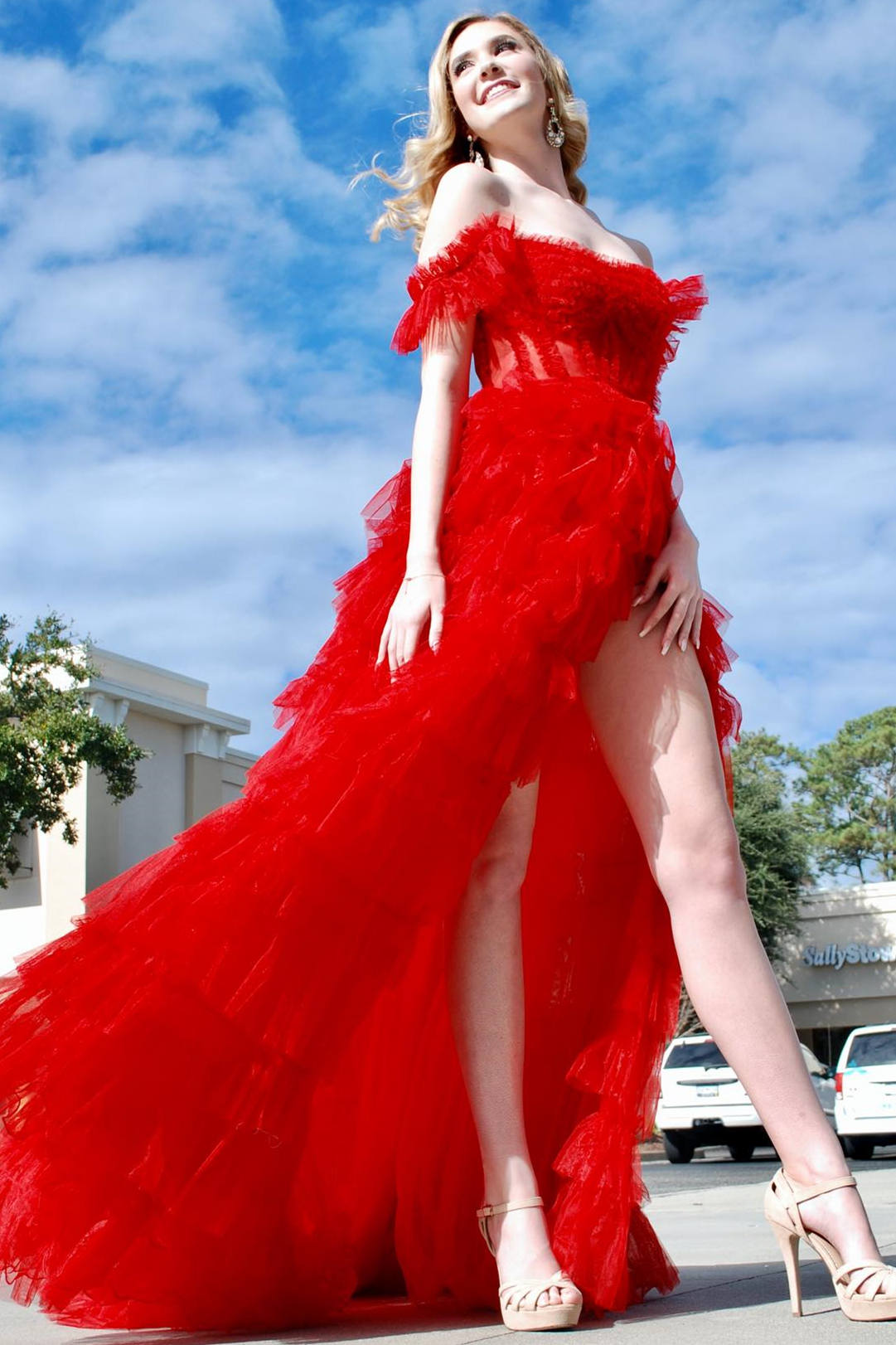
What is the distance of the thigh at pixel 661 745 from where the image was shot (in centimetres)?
247

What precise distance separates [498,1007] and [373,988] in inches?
10.1

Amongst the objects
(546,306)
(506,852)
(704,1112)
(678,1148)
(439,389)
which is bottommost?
(678,1148)

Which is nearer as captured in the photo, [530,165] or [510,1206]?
[510,1206]

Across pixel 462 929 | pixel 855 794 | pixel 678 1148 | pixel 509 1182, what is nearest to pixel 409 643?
pixel 462 929

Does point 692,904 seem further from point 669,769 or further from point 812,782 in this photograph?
point 812,782

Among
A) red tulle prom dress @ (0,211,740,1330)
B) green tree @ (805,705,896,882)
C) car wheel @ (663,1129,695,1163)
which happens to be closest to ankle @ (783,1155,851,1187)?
red tulle prom dress @ (0,211,740,1330)

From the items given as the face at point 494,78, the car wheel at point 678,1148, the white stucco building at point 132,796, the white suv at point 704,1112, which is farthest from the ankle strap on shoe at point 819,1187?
the white stucco building at point 132,796

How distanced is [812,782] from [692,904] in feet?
163

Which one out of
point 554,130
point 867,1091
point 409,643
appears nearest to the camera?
point 409,643

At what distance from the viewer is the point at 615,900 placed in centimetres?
285

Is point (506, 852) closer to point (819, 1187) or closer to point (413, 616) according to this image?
point (413, 616)

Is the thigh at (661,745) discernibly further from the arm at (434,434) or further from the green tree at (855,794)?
the green tree at (855,794)

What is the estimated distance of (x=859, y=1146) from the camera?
1638 cm

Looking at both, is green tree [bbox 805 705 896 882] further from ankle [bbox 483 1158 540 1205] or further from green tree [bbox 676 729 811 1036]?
ankle [bbox 483 1158 540 1205]
